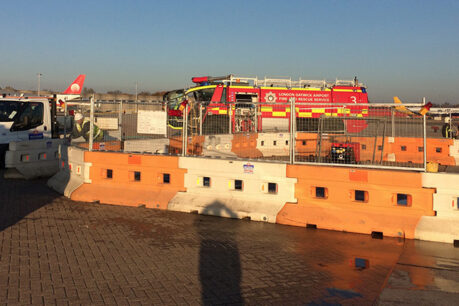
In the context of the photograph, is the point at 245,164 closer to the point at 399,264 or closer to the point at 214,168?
the point at 214,168

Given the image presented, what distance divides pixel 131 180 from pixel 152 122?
1.43m

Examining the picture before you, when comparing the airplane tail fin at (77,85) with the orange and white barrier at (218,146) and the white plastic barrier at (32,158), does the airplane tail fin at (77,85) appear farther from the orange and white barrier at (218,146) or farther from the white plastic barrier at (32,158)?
the orange and white barrier at (218,146)

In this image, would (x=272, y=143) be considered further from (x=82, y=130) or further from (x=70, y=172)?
(x=70, y=172)

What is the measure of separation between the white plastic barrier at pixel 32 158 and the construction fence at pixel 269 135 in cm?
165

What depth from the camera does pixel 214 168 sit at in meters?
8.49

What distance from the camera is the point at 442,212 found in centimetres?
684

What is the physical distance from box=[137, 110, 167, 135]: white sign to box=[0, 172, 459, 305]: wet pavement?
222 cm

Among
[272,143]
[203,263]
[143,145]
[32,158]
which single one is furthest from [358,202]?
[32,158]

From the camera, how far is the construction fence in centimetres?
870

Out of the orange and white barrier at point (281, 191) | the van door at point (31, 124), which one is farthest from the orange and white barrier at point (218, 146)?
the van door at point (31, 124)

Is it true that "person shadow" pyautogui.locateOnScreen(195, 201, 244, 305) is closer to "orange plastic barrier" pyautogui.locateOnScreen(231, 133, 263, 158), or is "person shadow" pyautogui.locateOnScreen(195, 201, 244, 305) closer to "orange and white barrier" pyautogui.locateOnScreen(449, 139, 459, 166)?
"orange plastic barrier" pyautogui.locateOnScreen(231, 133, 263, 158)

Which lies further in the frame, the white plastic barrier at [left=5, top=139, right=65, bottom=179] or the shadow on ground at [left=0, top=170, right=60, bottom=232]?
the white plastic barrier at [left=5, top=139, right=65, bottom=179]

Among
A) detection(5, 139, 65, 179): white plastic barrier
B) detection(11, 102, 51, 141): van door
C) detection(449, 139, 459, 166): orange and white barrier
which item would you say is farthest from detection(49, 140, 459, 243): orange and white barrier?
detection(449, 139, 459, 166): orange and white barrier

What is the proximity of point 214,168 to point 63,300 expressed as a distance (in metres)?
4.56
